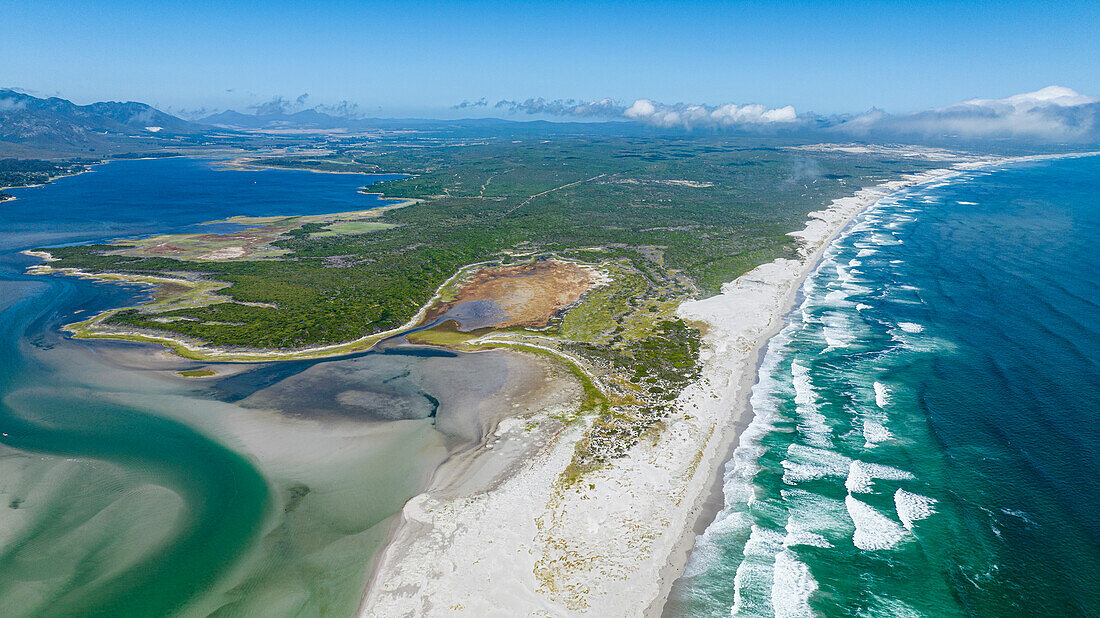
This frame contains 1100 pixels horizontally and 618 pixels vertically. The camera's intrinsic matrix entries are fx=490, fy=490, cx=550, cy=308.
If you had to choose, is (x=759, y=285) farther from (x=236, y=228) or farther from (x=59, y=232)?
(x=59, y=232)

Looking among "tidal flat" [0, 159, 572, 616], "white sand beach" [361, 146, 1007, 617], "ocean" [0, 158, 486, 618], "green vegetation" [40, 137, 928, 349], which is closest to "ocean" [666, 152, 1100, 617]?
"white sand beach" [361, 146, 1007, 617]

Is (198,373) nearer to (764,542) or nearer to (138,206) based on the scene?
(764,542)

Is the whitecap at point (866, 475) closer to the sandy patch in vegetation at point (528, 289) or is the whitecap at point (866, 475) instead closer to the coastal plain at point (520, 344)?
the coastal plain at point (520, 344)

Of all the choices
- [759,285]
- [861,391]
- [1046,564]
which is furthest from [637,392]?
[759,285]

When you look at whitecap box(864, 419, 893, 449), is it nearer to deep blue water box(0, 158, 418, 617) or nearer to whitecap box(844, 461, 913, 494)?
whitecap box(844, 461, 913, 494)

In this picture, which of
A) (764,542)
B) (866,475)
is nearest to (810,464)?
(866,475)

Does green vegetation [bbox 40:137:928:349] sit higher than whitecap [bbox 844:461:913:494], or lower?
higher

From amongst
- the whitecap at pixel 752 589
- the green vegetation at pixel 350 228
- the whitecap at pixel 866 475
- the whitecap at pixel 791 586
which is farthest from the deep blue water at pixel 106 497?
the green vegetation at pixel 350 228
